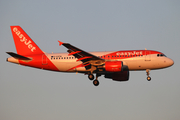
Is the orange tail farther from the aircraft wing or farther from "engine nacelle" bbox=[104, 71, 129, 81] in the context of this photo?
"engine nacelle" bbox=[104, 71, 129, 81]

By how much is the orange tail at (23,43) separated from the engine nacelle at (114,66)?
11.8 meters

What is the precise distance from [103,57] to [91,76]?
3.24 meters

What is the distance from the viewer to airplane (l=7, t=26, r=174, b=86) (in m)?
40.0

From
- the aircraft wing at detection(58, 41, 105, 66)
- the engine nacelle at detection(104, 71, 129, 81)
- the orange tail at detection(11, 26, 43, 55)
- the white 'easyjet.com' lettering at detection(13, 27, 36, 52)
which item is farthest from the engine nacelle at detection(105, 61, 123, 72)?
the white 'easyjet.com' lettering at detection(13, 27, 36, 52)

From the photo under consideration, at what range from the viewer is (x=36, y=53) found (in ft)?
150

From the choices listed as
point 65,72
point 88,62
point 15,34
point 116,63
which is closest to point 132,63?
point 116,63

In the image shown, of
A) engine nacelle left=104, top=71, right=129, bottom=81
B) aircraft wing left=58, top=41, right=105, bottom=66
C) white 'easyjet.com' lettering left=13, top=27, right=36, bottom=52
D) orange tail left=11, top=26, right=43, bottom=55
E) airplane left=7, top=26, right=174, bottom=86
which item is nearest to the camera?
aircraft wing left=58, top=41, right=105, bottom=66

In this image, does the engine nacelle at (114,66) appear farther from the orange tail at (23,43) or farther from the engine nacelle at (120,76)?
the orange tail at (23,43)

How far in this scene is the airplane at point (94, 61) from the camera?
131 ft

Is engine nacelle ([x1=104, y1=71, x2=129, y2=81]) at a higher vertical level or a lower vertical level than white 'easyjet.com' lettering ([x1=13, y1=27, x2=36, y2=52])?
lower

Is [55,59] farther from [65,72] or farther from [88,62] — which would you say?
[88,62]

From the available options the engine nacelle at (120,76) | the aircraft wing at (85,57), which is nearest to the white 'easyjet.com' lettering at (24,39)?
the aircraft wing at (85,57)

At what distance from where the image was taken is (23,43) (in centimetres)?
4659

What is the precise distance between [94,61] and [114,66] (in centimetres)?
302
